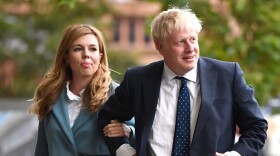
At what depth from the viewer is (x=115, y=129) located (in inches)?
155

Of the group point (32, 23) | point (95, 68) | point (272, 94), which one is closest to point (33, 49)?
point (32, 23)

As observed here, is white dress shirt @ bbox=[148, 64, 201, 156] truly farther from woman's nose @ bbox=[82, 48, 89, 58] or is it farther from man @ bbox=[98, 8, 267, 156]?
woman's nose @ bbox=[82, 48, 89, 58]

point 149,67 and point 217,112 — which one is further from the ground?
point 149,67

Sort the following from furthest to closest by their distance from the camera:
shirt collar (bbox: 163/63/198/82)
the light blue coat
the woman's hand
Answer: the light blue coat → the woman's hand → shirt collar (bbox: 163/63/198/82)

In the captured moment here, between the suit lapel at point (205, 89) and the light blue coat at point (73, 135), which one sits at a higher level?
the suit lapel at point (205, 89)

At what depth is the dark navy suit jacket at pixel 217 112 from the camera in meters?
3.53

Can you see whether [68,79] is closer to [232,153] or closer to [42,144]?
[42,144]

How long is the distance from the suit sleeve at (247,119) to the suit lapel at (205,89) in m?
0.12

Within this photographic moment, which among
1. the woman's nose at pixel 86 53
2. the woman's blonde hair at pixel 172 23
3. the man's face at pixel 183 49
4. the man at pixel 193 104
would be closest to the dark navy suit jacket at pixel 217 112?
the man at pixel 193 104

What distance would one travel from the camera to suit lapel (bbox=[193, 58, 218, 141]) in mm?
3531

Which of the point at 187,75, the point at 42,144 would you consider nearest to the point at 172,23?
the point at 187,75

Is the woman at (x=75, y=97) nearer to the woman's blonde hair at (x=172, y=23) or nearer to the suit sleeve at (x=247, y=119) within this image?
the woman's blonde hair at (x=172, y=23)

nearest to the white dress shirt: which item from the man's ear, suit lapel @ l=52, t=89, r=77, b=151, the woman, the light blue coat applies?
the man's ear

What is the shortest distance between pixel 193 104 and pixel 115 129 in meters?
0.53
